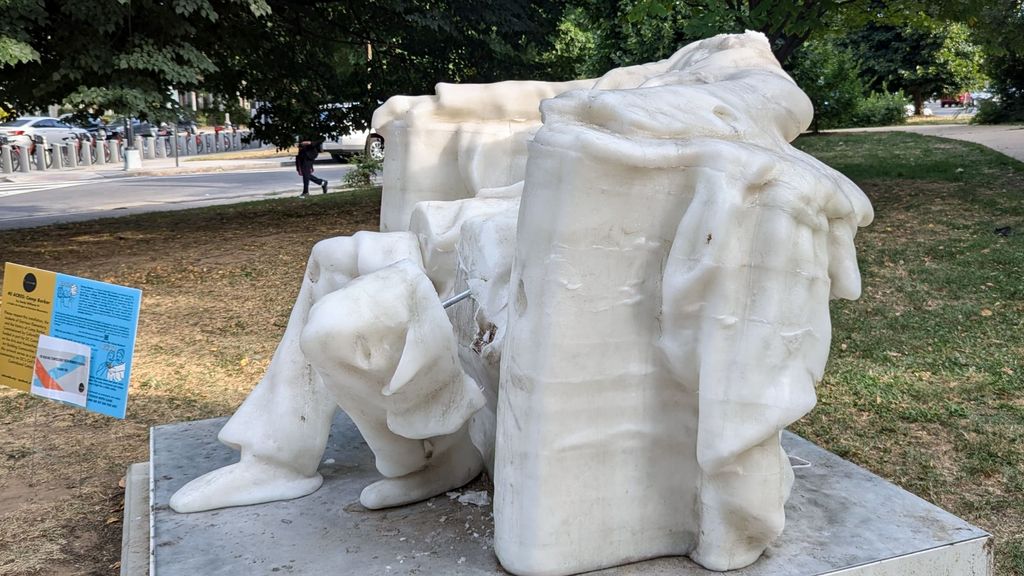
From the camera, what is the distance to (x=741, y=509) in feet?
9.16

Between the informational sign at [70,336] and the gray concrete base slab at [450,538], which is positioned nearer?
the gray concrete base slab at [450,538]

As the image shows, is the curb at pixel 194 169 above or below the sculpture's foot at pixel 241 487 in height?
below

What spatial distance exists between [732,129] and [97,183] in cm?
2291

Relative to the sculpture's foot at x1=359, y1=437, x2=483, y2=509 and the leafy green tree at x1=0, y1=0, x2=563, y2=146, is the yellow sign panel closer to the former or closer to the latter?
the sculpture's foot at x1=359, y1=437, x2=483, y2=509

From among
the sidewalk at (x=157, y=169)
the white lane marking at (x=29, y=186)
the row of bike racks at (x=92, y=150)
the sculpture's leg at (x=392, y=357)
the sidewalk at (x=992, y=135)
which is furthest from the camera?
the row of bike racks at (x=92, y=150)

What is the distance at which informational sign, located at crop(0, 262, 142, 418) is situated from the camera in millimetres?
4387

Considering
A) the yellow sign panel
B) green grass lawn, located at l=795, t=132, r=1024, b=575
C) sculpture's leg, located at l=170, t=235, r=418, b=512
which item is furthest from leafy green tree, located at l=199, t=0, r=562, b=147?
sculpture's leg, located at l=170, t=235, r=418, b=512

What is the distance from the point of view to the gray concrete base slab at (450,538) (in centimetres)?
299

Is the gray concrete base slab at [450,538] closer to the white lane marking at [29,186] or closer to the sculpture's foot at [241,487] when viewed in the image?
the sculpture's foot at [241,487]

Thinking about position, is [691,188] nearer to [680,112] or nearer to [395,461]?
[680,112]

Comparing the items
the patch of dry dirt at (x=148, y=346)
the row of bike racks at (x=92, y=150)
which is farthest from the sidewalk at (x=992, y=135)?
the row of bike racks at (x=92, y=150)

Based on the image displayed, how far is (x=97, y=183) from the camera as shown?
921 inches

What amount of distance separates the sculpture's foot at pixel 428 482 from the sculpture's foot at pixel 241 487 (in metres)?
0.27

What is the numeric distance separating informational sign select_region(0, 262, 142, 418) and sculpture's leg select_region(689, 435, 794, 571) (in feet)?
8.59
